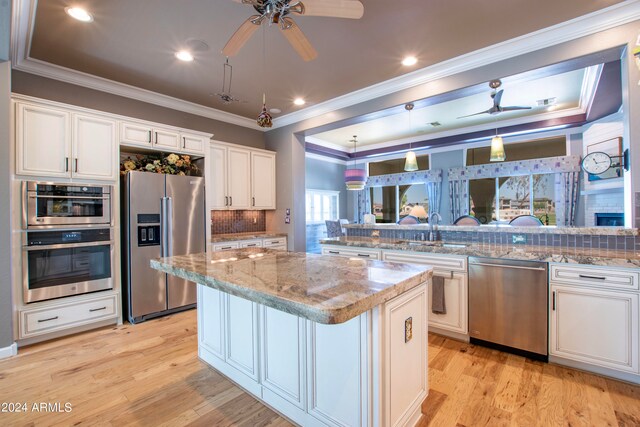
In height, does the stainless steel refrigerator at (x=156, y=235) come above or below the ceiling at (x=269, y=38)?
A: below

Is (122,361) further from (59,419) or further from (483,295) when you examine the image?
(483,295)

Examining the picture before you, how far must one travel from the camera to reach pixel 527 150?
6.32 m

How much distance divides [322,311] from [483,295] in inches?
85.9

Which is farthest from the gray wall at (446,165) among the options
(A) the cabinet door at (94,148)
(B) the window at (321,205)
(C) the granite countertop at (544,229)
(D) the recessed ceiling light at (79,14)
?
(D) the recessed ceiling light at (79,14)

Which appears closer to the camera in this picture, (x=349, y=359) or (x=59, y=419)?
(x=349, y=359)

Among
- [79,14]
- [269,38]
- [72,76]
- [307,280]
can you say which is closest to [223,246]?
[72,76]

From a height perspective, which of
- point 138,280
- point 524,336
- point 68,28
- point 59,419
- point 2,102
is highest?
point 68,28

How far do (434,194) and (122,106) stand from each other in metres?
6.59

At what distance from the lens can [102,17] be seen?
2.37 meters

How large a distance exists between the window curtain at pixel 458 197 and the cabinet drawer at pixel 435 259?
4637mm

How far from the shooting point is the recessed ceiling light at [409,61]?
3053 millimetres

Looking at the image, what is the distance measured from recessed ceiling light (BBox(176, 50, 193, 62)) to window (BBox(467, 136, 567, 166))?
6.27 metres

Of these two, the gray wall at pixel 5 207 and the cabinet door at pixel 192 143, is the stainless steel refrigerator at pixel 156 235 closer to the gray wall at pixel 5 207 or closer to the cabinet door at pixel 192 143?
the cabinet door at pixel 192 143

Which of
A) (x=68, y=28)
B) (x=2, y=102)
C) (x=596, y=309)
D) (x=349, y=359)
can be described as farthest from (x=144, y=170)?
(x=596, y=309)
